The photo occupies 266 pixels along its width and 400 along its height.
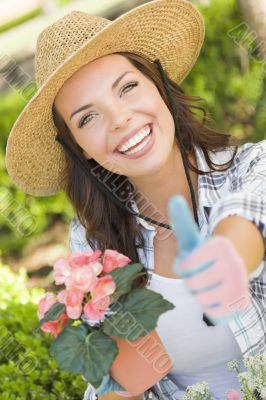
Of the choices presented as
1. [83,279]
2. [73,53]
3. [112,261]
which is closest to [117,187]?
[73,53]

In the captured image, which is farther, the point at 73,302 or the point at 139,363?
the point at 139,363

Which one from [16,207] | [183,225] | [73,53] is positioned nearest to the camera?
[183,225]

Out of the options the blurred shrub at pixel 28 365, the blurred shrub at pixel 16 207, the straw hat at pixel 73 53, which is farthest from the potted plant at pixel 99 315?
the blurred shrub at pixel 16 207

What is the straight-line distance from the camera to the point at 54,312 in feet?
5.51

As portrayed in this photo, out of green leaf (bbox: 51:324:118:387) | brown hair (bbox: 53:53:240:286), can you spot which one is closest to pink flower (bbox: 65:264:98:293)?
green leaf (bbox: 51:324:118:387)

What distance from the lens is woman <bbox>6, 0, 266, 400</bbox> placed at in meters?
2.02

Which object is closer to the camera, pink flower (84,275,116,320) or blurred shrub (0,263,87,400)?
pink flower (84,275,116,320)

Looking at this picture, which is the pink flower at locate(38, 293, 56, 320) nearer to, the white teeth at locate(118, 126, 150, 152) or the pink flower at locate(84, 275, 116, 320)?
the pink flower at locate(84, 275, 116, 320)

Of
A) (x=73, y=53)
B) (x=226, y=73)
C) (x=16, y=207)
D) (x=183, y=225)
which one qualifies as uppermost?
(x=183, y=225)

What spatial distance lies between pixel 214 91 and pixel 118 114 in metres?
3.42

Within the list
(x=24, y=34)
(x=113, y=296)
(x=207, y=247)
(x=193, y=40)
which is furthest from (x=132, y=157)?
(x=24, y=34)

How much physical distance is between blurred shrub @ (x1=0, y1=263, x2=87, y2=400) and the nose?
118 centimetres

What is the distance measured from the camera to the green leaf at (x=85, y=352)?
5.13 ft

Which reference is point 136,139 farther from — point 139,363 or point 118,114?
point 139,363
